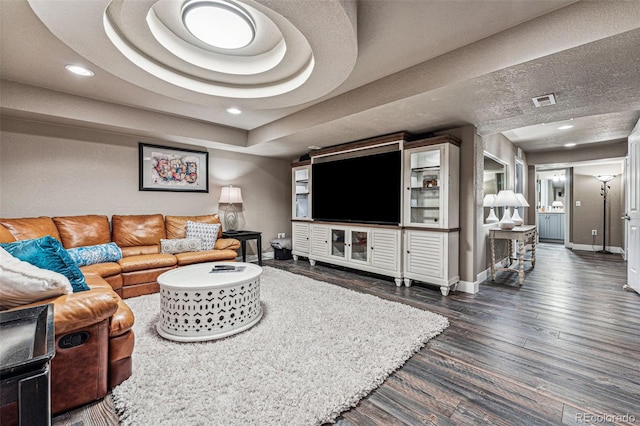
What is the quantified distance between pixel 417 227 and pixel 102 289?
3319 mm

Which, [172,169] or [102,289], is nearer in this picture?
[102,289]

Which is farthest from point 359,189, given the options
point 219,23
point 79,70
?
point 79,70

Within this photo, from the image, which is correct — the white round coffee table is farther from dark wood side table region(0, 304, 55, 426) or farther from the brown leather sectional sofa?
dark wood side table region(0, 304, 55, 426)

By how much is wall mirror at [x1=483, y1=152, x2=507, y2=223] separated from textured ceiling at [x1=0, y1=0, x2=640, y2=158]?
3.38 ft

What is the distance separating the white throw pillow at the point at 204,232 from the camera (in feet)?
13.3

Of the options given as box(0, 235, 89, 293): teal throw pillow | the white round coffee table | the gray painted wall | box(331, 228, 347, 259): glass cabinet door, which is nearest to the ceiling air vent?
box(331, 228, 347, 259): glass cabinet door

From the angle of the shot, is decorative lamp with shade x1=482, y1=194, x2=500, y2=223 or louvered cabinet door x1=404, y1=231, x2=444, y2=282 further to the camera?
decorative lamp with shade x1=482, y1=194, x2=500, y2=223

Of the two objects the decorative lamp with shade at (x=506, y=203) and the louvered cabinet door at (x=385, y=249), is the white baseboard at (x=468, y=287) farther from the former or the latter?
the decorative lamp with shade at (x=506, y=203)

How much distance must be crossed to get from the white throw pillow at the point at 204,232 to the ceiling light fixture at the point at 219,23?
2.55 m

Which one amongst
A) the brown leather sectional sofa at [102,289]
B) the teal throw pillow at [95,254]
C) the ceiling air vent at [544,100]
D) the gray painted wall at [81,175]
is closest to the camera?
the brown leather sectional sofa at [102,289]

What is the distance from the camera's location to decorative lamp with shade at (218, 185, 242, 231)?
482 centimetres

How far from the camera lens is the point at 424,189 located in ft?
12.3

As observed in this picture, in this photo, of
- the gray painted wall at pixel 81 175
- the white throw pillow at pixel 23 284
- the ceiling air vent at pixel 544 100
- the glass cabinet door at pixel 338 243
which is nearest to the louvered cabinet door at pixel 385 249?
the glass cabinet door at pixel 338 243

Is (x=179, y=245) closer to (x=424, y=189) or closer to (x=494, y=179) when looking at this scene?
(x=424, y=189)
